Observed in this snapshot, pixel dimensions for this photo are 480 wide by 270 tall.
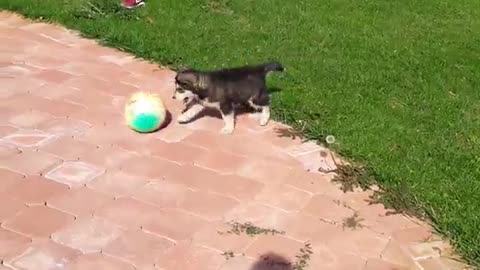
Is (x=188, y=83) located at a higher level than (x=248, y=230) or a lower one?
higher

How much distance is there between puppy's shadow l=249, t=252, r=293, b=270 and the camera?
4.68 metres

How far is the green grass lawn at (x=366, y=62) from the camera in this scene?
5.75 m

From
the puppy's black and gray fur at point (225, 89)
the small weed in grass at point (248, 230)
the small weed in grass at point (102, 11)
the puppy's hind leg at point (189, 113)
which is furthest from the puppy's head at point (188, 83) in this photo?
the small weed in grass at point (102, 11)

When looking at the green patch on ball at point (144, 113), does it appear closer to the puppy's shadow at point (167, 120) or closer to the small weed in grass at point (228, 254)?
the puppy's shadow at point (167, 120)

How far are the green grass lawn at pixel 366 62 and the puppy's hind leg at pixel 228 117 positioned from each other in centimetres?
48

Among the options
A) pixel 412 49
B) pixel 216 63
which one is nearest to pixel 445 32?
pixel 412 49

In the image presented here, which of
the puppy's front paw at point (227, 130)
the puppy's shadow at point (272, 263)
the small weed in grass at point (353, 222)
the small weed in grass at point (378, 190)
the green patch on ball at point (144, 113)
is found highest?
the green patch on ball at point (144, 113)

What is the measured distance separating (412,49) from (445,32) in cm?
74

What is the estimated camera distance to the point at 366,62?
7.71m

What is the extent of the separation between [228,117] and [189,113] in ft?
1.08

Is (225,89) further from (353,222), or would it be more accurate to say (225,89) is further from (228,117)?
(353,222)

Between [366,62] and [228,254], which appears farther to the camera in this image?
[366,62]

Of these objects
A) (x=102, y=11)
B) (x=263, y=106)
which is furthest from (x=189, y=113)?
(x=102, y=11)

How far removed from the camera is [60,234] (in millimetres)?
4863
